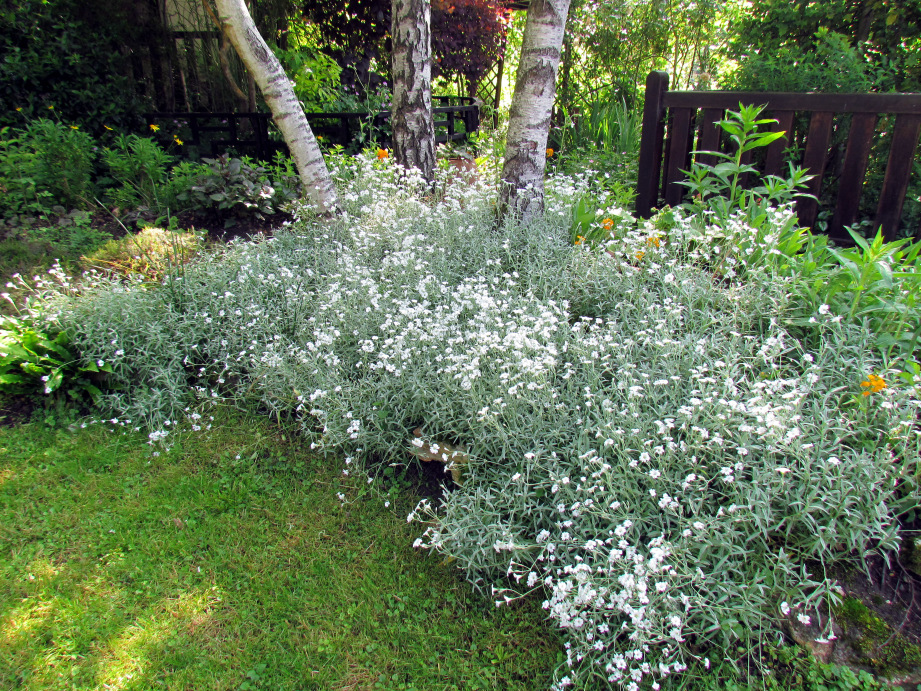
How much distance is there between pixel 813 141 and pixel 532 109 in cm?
225

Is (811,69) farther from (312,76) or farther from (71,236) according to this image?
(71,236)

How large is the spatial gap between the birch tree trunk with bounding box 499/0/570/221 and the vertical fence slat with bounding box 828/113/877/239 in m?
2.36

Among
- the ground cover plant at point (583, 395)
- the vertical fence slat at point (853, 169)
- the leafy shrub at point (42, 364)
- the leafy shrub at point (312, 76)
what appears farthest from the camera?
the leafy shrub at point (312, 76)

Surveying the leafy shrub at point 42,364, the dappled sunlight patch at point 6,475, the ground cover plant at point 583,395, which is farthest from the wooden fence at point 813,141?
the dappled sunlight patch at point 6,475

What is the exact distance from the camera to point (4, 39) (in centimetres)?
727

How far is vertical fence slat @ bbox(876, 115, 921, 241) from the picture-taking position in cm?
439

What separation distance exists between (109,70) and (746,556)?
30.5 feet

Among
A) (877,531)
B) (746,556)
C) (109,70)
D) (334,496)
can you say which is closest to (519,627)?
(746,556)

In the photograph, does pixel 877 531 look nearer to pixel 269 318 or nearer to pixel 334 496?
pixel 334 496

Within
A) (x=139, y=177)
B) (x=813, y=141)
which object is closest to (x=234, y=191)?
(x=139, y=177)

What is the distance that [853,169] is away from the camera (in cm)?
462

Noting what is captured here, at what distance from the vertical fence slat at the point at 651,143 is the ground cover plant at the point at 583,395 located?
0.78m

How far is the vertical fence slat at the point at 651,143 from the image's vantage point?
5.06 meters

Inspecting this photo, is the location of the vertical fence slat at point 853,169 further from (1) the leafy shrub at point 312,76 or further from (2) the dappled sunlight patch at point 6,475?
(1) the leafy shrub at point 312,76
